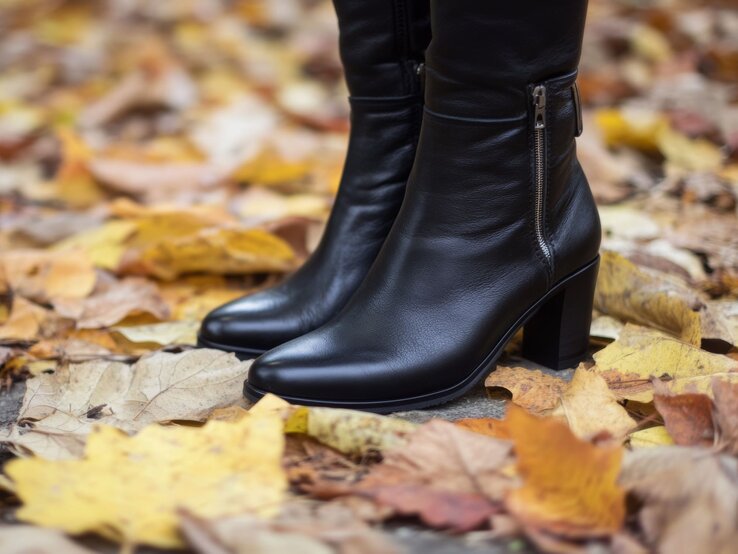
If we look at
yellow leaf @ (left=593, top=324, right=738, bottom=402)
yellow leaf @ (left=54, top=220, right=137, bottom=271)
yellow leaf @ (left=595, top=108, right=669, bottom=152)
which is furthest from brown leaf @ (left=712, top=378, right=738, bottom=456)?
yellow leaf @ (left=595, top=108, right=669, bottom=152)

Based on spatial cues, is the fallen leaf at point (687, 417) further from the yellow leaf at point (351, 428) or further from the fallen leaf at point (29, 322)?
the fallen leaf at point (29, 322)

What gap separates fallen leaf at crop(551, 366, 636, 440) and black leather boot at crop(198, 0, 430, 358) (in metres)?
0.41

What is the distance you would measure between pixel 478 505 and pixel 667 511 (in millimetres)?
154

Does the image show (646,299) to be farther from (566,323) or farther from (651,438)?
(651,438)

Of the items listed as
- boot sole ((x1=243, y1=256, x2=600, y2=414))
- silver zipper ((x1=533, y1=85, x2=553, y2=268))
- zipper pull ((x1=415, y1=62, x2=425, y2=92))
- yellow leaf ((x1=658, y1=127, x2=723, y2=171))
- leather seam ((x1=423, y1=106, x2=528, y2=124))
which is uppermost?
zipper pull ((x1=415, y1=62, x2=425, y2=92))

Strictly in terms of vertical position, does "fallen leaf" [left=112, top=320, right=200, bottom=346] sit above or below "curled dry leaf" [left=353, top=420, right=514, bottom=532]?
below

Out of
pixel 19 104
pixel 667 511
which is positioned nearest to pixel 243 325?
pixel 667 511

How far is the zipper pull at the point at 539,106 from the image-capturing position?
98 centimetres

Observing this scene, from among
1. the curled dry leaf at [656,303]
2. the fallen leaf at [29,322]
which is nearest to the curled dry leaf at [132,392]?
the fallen leaf at [29,322]

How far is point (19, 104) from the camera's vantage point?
3.25 metres

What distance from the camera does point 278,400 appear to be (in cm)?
91

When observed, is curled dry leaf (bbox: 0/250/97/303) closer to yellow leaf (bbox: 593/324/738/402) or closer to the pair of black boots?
the pair of black boots

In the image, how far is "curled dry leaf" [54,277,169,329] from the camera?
136cm

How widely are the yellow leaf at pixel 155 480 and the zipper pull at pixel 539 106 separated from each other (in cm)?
46
